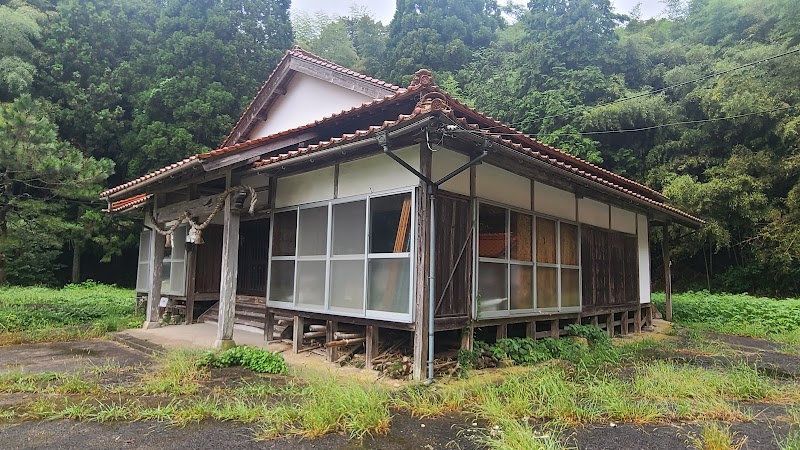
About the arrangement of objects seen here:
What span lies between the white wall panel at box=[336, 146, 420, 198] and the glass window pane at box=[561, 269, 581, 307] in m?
3.39

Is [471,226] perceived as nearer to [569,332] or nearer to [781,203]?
[569,332]

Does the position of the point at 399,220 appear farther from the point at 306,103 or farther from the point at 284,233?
the point at 306,103

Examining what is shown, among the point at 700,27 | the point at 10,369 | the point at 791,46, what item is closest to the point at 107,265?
the point at 10,369

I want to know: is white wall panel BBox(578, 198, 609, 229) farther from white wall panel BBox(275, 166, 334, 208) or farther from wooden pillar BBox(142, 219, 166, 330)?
wooden pillar BBox(142, 219, 166, 330)

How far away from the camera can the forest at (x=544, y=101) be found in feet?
42.7

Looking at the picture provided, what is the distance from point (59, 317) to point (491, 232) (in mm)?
8797

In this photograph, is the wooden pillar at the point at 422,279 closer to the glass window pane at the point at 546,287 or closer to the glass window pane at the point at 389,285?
the glass window pane at the point at 389,285

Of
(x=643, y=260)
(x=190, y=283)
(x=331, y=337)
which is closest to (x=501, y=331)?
(x=331, y=337)

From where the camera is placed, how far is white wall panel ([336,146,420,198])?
202 inches

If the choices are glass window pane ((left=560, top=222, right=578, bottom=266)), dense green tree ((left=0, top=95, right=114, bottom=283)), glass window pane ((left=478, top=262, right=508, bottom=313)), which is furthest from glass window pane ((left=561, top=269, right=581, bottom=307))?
dense green tree ((left=0, top=95, right=114, bottom=283))

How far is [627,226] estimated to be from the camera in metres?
9.19

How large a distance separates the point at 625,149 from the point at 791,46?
511 centimetres

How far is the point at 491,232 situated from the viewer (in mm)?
5914

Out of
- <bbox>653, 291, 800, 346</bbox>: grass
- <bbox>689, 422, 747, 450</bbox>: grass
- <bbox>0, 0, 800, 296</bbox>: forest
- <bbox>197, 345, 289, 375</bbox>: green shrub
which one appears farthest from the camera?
<bbox>0, 0, 800, 296</bbox>: forest
